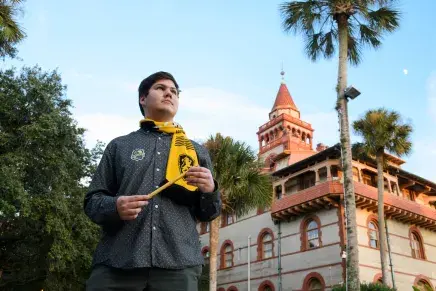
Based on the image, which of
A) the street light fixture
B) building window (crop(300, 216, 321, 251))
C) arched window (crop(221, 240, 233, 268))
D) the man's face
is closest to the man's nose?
the man's face

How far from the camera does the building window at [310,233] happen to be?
28.9 meters

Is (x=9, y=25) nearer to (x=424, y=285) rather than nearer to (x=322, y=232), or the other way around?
(x=322, y=232)

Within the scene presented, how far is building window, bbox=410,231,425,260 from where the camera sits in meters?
31.3

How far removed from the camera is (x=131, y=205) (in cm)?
218

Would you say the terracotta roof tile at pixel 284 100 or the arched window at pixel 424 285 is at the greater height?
the terracotta roof tile at pixel 284 100

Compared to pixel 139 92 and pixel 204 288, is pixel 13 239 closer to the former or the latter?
pixel 204 288

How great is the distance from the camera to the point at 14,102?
60.8 ft

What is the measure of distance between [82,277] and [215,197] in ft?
80.1

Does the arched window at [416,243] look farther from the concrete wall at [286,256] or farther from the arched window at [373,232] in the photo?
the concrete wall at [286,256]

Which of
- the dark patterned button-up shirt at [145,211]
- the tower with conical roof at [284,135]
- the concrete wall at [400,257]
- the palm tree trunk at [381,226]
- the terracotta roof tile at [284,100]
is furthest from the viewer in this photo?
the terracotta roof tile at [284,100]

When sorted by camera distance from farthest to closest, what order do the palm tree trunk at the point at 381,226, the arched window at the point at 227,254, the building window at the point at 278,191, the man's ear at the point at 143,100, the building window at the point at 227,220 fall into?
the building window at the point at 227,220
the arched window at the point at 227,254
the building window at the point at 278,191
the palm tree trunk at the point at 381,226
the man's ear at the point at 143,100

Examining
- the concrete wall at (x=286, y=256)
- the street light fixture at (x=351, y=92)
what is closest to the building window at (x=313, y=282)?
the concrete wall at (x=286, y=256)

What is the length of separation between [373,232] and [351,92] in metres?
16.4

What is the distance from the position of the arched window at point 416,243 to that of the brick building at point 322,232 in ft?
0.23
